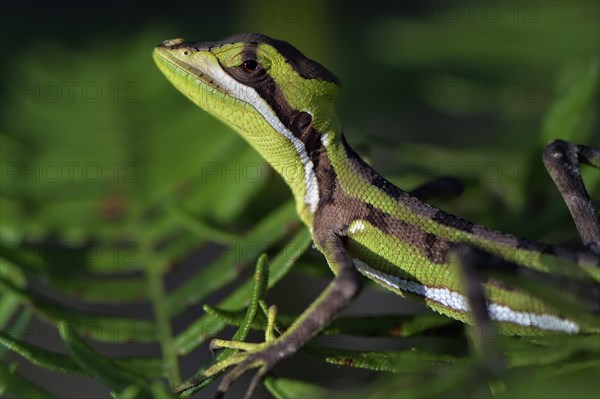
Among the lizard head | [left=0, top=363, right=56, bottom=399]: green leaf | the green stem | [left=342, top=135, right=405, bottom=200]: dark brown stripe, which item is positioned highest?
the lizard head

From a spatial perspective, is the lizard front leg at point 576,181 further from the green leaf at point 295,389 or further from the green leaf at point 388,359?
the green leaf at point 295,389

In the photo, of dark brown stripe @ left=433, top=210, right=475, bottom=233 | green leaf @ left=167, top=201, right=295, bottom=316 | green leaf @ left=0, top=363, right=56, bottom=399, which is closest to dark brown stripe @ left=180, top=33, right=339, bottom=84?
green leaf @ left=167, top=201, right=295, bottom=316

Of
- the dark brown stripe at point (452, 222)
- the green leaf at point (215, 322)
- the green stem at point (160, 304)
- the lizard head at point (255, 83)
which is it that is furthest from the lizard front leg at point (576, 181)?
the green stem at point (160, 304)

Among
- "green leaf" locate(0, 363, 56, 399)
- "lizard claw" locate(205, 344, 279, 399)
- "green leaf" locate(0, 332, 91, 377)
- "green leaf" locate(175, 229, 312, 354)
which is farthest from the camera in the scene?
"green leaf" locate(175, 229, 312, 354)

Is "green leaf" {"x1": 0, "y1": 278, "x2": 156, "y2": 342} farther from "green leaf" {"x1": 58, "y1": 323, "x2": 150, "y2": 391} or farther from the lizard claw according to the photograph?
"green leaf" {"x1": 58, "y1": 323, "x2": 150, "y2": 391}

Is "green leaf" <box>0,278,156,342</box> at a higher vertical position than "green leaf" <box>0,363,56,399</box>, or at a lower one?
lower

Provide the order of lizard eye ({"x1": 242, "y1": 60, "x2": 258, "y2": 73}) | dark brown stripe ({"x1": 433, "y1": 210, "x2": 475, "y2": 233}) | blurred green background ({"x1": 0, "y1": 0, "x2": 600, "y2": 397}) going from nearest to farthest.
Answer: dark brown stripe ({"x1": 433, "y1": 210, "x2": 475, "y2": 233}) < lizard eye ({"x1": 242, "y1": 60, "x2": 258, "y2": 73}) < blurred green background ({"x1": 0, "y1": 0, "x2": 600, "y2": 397})

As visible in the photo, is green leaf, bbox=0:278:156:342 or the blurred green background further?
the blurred green background

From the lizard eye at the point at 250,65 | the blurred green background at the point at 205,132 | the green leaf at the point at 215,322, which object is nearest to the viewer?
the green leaf at the point at 215,322
